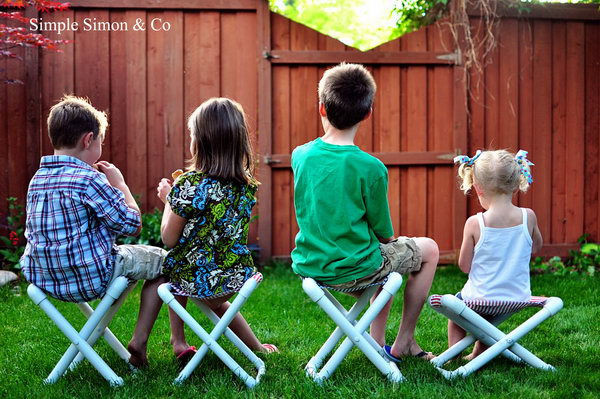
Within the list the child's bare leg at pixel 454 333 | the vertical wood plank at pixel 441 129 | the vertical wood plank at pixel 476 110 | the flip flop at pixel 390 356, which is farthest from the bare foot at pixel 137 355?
the vertical wood plank at pixel 476 110

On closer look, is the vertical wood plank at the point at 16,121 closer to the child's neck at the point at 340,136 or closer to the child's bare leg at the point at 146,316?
the child's bare leg at the point at 146,316

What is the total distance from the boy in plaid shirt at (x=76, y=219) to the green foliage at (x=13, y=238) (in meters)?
3.03

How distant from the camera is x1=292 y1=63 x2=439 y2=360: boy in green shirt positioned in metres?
2.99

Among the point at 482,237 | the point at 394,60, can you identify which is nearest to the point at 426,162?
the point at 394,60

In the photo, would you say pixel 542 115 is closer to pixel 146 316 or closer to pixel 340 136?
pixel 340 136

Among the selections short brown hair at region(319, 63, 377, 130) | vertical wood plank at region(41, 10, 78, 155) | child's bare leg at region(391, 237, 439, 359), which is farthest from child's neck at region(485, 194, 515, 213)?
vertical wood plank at region(41, 10, 78, 155)

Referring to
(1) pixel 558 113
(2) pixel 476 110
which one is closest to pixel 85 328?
(2) pixel 476 110

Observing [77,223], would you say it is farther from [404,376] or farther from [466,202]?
[466,202]

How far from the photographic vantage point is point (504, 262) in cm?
316

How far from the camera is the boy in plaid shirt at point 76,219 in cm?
300

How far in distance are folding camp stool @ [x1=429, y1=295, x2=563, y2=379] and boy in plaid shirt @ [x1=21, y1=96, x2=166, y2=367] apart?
52.6 inches

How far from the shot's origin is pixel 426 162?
6.35m

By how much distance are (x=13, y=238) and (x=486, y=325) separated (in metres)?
4.29

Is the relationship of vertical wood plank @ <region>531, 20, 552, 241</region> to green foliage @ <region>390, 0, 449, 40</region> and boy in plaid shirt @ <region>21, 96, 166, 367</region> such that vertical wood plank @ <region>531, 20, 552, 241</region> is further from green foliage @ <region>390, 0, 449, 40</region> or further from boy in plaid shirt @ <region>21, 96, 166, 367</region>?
boy in plaid shirt @ <region>21, 96, 166, 367</region>
